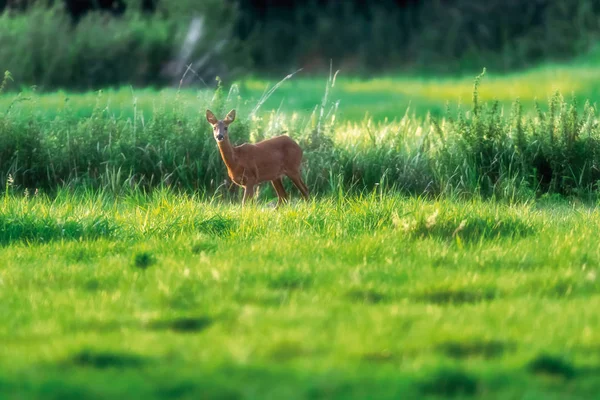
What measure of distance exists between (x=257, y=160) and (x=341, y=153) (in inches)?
61.2

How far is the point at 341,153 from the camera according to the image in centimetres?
982

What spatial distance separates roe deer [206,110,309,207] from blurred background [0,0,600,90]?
1036 cm

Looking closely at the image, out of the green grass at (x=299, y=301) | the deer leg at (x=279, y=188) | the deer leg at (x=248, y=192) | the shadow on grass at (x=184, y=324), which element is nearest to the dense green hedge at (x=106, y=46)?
the deer leg at (x=279, y=188)

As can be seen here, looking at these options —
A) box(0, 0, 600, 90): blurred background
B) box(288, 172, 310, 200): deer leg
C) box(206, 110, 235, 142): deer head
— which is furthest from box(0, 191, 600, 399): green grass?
box(0, 0, 600, 90): blurred background

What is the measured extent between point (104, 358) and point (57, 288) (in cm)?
144

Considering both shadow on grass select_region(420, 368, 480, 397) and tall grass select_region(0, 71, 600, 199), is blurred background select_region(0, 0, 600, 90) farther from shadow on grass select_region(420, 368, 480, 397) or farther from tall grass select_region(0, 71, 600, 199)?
shadow on grass select_region(420, 368, 480, 397)

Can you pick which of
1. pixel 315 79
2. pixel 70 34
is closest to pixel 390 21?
pixel 315 79

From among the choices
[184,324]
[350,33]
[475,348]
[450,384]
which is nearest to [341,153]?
[184,324]

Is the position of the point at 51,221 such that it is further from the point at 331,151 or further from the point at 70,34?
the point at 70,34

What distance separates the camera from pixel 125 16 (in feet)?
65.2

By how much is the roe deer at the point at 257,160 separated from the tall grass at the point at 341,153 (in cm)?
64

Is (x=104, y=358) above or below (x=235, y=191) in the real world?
above

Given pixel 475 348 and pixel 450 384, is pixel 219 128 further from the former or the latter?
pixel 450 384

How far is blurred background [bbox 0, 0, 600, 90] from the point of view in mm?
19141
